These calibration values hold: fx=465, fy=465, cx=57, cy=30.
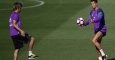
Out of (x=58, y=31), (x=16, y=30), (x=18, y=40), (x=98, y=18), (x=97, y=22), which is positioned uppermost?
(x=98, y=18)

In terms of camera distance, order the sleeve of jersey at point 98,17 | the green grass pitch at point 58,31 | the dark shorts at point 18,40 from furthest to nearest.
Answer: the green grass pitch at point 58,31, the dark shorts at point 18,40, the sleeve of jersey at point 98,17

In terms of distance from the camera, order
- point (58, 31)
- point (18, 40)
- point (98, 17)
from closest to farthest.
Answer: point (98, 17), point (18, 40), point (58, 31)

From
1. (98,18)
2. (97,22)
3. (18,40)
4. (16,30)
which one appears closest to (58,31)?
(18,40)

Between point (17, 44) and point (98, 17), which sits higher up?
point (98, 17)

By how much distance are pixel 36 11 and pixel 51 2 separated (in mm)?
4320

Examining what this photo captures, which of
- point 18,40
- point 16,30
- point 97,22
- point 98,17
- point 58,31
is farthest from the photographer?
point 58,31

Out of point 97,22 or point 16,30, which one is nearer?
point 97,22

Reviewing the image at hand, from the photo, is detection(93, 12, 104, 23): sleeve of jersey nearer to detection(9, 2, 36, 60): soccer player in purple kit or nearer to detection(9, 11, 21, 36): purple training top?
detection(9, 2, 36, 60): soccer player in purple kit

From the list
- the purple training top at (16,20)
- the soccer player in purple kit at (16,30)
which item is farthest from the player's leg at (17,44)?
the purple training top at (16,20)

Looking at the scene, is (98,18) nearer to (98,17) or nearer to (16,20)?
(98,17)

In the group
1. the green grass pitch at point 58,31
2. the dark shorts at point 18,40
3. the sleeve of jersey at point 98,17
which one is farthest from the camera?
the green grass pitch at point 58,31

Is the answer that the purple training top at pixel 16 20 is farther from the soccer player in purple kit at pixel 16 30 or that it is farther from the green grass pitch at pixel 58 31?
the green grass pitch at pixel 58 31

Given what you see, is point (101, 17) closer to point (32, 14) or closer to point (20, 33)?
point (20, 33)

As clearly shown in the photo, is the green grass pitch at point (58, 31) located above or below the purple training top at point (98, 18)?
below
